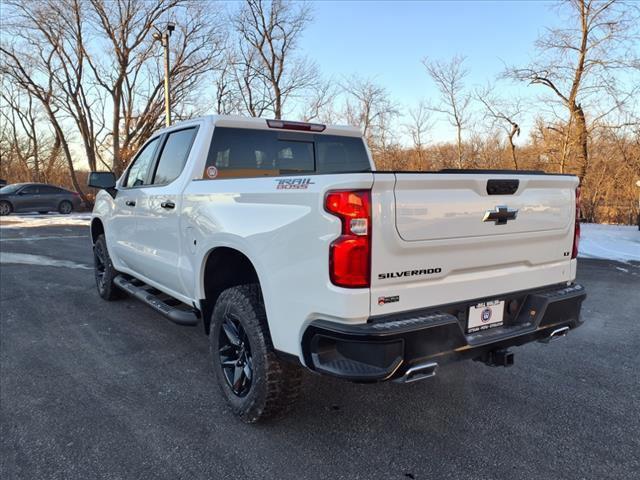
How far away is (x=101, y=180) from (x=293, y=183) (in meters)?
3.37

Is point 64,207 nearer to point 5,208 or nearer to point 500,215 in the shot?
point 5,208

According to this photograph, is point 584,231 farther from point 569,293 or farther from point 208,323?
point 208,323

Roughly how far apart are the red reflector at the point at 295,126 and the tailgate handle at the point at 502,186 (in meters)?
2.08

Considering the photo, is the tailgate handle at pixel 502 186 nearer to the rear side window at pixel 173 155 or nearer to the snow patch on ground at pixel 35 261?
the rear side window at pixel 173 155

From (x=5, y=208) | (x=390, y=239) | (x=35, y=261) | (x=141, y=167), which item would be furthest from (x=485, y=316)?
(x=5, y=208)

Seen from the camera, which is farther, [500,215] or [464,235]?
[500,215]

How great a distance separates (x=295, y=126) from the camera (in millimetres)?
4188

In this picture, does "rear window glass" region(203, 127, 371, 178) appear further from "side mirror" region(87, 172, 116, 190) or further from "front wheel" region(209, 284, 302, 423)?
"side mirror" region(87, 172, 116, 190)

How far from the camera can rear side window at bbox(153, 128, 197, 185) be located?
3.91 meters

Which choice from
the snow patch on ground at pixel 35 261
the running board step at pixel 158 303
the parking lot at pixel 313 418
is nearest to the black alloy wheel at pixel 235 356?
→ the parking lot at pixel 313 418

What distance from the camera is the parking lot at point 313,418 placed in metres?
2.51

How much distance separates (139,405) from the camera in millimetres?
3184

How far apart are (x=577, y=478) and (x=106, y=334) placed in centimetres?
413

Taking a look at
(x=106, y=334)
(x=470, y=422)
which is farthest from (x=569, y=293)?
(x=106, y=334)
